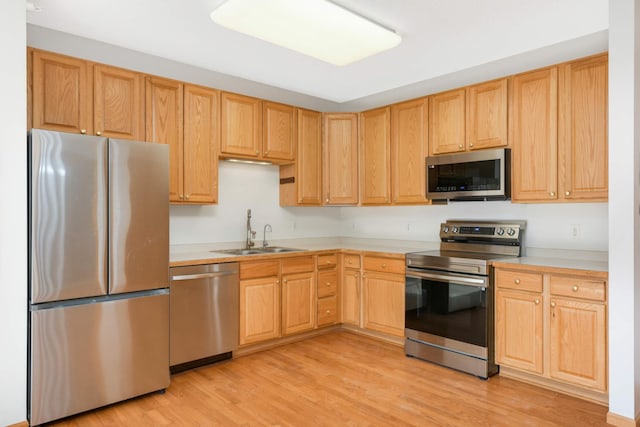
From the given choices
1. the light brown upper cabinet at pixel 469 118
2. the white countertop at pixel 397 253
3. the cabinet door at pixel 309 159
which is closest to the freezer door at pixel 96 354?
the white countertop at pixel 397 253

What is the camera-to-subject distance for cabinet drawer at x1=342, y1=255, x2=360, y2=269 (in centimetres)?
424

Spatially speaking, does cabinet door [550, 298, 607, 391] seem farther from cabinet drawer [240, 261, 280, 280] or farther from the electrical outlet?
cabinet drawer [240, 261, 280, 280]

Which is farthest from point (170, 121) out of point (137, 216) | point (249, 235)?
point (249, 235)

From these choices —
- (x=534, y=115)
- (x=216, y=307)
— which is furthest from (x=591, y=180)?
(x=216, y=307)

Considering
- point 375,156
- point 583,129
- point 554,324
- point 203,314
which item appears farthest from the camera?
point 375,156

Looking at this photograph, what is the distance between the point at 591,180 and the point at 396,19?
179cm

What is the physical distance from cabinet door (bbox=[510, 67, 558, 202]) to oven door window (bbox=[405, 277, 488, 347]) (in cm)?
89

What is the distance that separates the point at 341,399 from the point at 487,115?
8.42 feet

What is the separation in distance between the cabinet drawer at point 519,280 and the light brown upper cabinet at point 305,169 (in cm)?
211

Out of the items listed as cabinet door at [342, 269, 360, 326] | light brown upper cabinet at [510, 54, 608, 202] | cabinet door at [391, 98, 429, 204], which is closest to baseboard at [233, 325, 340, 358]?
cabinet door at [342, 269, 360, 326]

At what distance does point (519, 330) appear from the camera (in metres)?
3.07

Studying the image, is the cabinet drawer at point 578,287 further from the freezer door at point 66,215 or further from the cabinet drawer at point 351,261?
the freezer door at point 66,215

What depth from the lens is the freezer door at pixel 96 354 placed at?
2443 mm

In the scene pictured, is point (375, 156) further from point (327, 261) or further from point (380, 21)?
point (380, 21)
